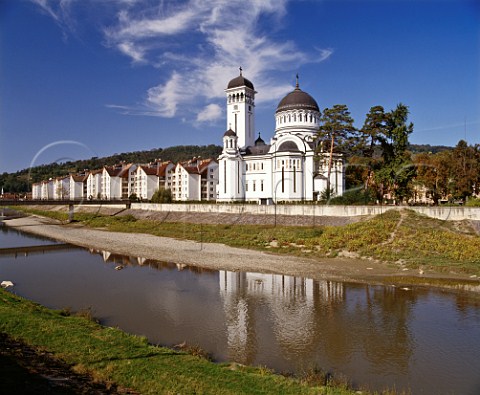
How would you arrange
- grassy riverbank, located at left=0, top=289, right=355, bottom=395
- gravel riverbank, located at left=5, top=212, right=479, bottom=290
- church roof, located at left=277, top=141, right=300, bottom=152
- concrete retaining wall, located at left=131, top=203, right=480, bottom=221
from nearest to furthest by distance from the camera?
grassy riverbank, located at left=0, top=289, right=355, bottom=395 → gravel riverbank, located at left=5, top=212, right=479, bottom=290 → concrete retaining wall, located at left=131, top=203, right=480, bottom=221 → church roof, located at left=277, top=141, right=300, bottom=152

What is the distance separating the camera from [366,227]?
32219 mm

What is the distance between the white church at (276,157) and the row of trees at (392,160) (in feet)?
14.6

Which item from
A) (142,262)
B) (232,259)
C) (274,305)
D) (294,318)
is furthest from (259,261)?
(294,318)

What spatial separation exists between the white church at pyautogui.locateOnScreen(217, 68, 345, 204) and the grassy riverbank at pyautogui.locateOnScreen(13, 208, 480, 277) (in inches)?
684

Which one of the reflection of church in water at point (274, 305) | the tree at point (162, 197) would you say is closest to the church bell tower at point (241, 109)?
the tree at point (162, 197)

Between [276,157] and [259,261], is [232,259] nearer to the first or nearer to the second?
[259,261]

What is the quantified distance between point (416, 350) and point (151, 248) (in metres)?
26.9

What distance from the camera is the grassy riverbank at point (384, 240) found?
25.0 metres

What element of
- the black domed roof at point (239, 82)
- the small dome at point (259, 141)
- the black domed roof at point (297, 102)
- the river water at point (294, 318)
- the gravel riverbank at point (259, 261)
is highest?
the black domed roof at point (239, 82)

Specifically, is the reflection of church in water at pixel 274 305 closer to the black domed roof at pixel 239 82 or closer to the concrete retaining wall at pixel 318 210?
the concrete retaining wall at pixel 318 210

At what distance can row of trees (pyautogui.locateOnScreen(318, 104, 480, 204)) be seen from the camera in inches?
1559

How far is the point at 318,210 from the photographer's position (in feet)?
128

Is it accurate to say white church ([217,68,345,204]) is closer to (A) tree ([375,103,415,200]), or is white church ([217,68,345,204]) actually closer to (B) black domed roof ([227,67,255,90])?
(B) black domed roof ([227,67,255,90])

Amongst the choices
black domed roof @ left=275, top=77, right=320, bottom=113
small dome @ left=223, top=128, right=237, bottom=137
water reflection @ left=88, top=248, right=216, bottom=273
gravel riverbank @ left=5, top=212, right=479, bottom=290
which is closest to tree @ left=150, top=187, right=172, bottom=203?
small dome @ left=223, top=128, right=237, bottom=137
